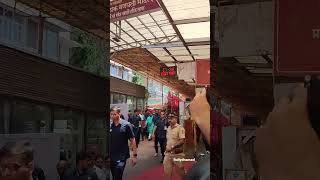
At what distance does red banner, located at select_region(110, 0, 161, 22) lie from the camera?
528 cm

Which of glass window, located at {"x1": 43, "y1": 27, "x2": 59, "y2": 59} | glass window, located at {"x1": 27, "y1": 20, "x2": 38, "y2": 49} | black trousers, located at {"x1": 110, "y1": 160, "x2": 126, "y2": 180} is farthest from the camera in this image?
black trousers, located at {"x1": 110, "y1": 160, "x2": 126, "y2": 180}

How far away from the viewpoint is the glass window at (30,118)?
1827 millimetres

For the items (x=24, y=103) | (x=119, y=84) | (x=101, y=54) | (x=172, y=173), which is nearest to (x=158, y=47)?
(x=172, y=173)

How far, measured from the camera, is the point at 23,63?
75.4 inches

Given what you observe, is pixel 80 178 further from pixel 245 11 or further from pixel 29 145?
pixel 245 11

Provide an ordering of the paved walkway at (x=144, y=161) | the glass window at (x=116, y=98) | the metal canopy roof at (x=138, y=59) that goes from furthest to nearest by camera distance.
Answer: the glass window at (x=116, y=98), the metal canopy roof at (x=138, y=59), the paved walkway at (x=144, y=161)

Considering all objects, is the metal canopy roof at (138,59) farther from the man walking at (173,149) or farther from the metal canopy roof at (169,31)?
the man walking at (173,149)

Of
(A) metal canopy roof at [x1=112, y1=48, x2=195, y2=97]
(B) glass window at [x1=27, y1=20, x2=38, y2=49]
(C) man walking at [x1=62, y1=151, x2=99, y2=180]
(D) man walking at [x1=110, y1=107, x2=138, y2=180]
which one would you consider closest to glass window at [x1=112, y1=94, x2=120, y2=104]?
(A) metal canopy roof at [x1=112, y1=48, x2=195, y2=97]

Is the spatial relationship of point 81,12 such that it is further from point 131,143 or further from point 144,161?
point 144,161

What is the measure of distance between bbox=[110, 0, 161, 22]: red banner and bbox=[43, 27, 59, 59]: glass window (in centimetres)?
319

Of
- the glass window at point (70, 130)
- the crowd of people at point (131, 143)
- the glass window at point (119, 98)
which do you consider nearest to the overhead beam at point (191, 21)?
the crowd of people at point (131, 143)

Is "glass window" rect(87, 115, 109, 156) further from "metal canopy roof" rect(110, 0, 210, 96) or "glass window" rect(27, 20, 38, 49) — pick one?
"metal canopy roof" rect(110, 0, 210, 96)

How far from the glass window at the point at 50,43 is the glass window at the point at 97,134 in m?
0.46

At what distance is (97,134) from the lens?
2.38m
